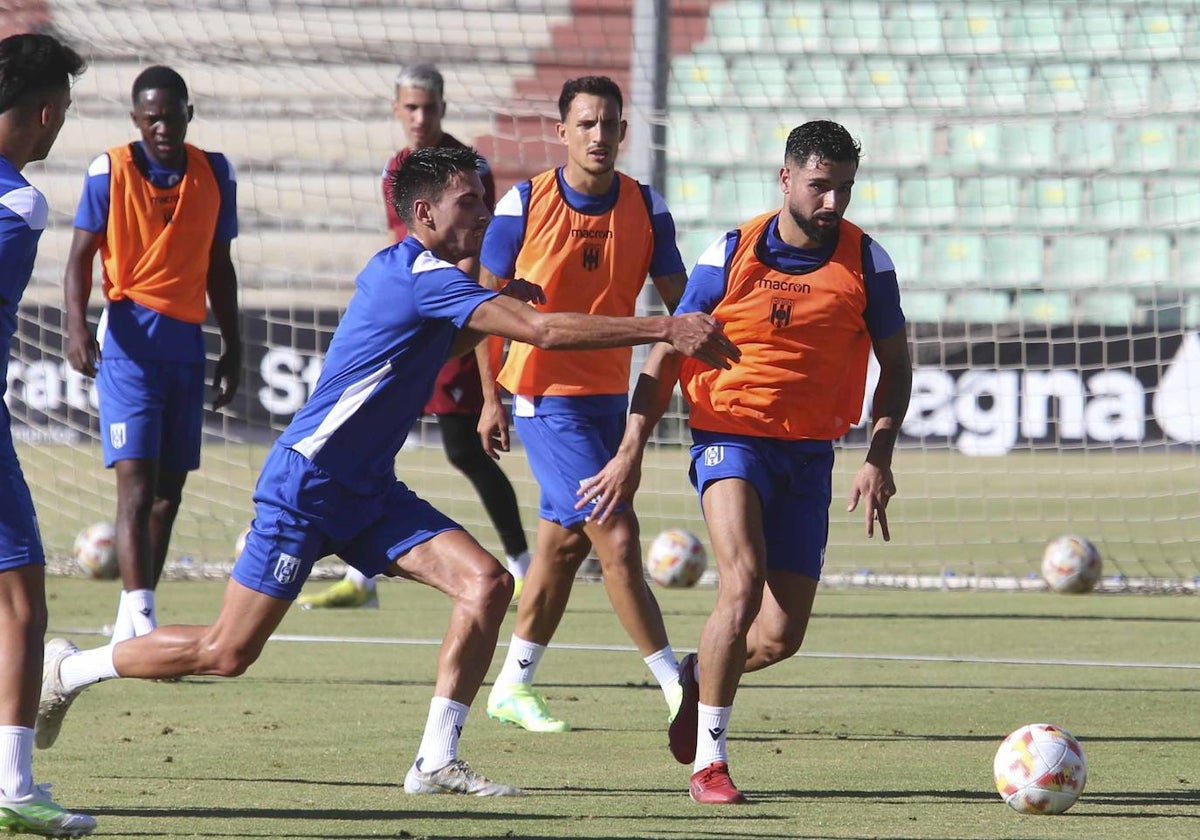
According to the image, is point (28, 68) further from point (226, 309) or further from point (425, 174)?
point (226, 309)

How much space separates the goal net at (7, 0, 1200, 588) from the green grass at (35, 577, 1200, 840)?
11.0ft

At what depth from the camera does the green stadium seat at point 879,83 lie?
16.4 metres

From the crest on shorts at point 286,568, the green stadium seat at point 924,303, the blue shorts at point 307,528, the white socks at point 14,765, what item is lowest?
the white socks at point 14,765

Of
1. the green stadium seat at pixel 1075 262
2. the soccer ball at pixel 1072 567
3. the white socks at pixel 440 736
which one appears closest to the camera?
the white socks at pixel 440 736

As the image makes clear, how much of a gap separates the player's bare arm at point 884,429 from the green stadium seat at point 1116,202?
374 inches

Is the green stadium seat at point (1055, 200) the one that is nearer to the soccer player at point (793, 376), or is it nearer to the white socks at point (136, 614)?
the white socks at point (136, 614)

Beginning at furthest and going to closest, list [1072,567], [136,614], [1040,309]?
[1040,309]
[1072,567]
[136,614]

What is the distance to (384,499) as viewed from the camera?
5207mm

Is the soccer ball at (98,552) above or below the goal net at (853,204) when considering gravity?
below

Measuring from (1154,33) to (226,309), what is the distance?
31.5 feet

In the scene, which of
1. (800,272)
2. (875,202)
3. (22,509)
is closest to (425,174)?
(800,272)

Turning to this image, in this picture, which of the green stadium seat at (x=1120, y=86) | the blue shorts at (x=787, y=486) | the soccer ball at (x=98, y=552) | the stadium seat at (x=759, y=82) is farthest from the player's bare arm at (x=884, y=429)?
the stadium seat at (x=759, y=82)

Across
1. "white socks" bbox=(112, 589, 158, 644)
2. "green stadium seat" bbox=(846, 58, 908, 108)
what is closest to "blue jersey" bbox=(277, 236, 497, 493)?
"white socks" bbox=(112, 589, 158, 644)

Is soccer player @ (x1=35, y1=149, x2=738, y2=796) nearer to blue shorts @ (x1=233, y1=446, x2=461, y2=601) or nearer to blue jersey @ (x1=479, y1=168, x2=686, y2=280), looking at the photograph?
blue shorts @ (x1=233, y1=446, x2=461, y2=601)
